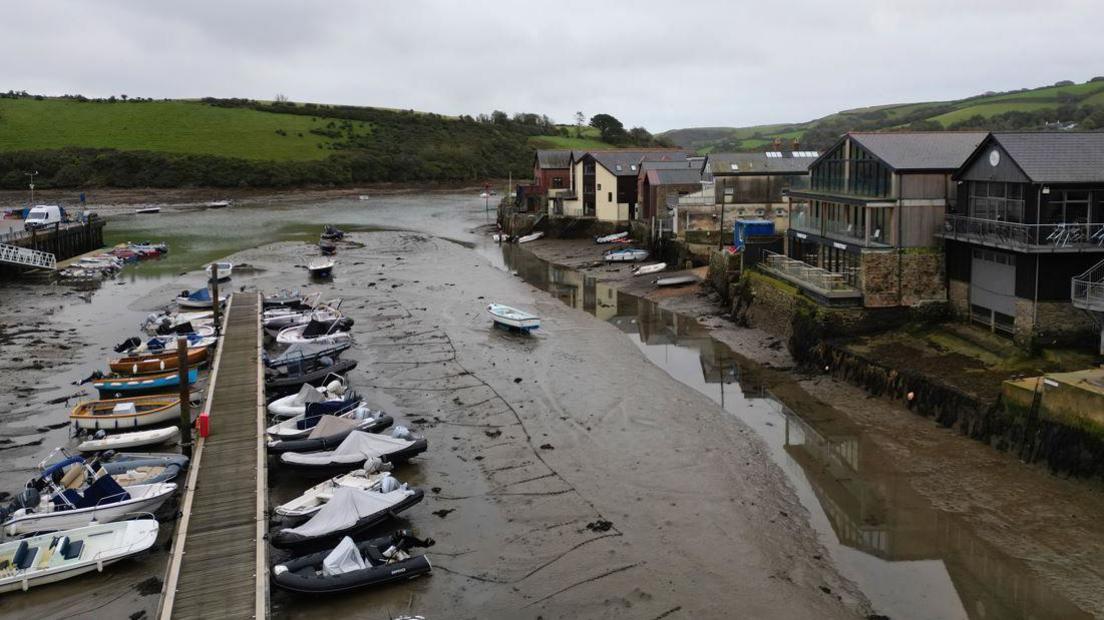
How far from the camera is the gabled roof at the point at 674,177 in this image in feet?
201

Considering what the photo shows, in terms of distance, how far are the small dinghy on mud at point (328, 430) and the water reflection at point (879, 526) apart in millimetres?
11798

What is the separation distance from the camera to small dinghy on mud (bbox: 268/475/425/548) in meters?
19.1

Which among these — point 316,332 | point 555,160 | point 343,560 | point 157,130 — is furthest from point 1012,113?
point 157,130

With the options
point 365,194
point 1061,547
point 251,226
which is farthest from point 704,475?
point 365,194

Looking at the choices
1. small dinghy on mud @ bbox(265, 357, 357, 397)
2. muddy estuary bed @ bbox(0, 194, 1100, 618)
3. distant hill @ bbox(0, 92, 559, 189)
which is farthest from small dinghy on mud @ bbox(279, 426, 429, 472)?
distant hill @ bbox(0, 92, 559, 189)

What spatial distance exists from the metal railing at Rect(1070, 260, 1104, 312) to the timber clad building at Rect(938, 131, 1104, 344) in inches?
1.3

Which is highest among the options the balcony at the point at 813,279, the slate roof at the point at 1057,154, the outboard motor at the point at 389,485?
the slate roof at the point at 1057,154

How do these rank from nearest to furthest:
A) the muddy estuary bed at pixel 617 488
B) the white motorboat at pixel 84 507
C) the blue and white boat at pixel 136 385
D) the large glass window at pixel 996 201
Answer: the muddy estuary bed at pixel 617 488 → the white motorboat at pixel 84 507 → the large glass window at pixel 996 201 → the blue and white boat at pixel 136 385

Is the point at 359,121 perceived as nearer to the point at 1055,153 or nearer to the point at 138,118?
the point at 138,118

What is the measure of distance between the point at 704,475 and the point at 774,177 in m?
35.9

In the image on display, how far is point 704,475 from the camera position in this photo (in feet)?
76.3

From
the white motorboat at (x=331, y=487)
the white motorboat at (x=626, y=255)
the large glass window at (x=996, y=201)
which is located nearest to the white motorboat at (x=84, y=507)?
the white motorboat at (x=331, y=487)

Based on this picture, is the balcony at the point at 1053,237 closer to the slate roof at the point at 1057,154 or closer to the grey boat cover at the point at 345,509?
the slate roof at the point at 1057,154

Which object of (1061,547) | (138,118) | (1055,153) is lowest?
(1061,547)
